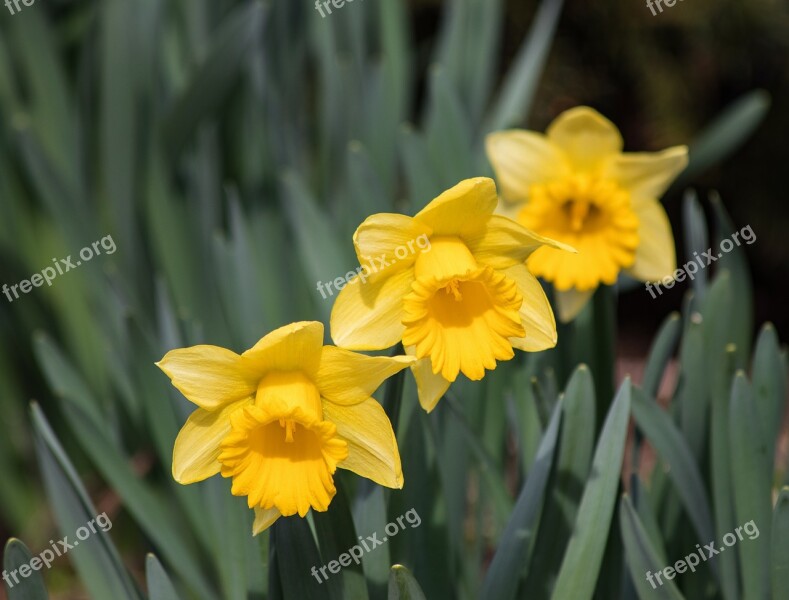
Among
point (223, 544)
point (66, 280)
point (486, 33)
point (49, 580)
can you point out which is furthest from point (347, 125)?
point (49, 580)

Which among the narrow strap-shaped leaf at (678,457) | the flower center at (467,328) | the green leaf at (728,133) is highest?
the green leaf at (728,133)

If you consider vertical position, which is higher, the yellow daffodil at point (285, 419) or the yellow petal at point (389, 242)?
the yellow petal at point (389, 242)

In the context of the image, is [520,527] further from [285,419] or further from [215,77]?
[215,77]

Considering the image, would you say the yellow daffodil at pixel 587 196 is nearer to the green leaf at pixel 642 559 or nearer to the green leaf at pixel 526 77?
the green leaf at pixel 642 559

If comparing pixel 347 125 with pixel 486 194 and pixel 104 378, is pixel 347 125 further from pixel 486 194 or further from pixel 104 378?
pixel 486 194

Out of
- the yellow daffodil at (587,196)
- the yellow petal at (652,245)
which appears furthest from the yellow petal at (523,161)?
the yellow petal at (652,245)

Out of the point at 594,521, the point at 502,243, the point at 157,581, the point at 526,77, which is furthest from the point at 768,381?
the point at 526,77

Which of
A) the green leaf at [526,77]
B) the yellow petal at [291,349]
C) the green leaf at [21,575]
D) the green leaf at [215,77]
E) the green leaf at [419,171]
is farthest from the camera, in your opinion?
the green leaf at [526,77]

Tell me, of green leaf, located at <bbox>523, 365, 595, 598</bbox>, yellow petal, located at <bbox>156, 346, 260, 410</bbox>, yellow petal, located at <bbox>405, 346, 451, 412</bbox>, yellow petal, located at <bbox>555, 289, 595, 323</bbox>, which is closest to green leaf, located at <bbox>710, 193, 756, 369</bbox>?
yellow petal, located at <bbox>555, 289, 595, 323</bbox>
